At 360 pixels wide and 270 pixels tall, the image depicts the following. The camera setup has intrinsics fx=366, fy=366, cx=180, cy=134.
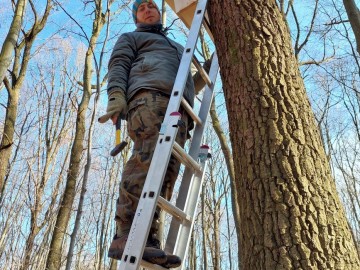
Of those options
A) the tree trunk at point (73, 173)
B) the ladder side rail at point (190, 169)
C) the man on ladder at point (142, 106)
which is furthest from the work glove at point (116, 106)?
the tree trunk at point (73, 173)

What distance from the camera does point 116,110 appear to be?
2064 mm

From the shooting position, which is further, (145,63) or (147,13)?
(147,13)

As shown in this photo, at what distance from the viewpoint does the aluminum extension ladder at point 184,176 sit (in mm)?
1619

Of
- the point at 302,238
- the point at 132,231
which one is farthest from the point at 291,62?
the point at 132,231

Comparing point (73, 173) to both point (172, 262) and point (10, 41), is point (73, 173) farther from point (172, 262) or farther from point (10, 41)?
point (172, 262)

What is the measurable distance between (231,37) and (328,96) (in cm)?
1038

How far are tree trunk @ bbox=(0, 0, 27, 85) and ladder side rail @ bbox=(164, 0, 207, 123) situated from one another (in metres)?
3.89

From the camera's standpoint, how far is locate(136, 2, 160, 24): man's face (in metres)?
2.70

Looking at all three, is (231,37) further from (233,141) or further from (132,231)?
(132,231)

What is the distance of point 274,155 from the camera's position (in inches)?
61.7

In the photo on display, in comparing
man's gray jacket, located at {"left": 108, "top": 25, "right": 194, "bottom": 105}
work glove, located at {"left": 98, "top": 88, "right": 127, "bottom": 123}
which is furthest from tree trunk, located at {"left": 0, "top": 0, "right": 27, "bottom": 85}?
work glove, located at {"left": 98, "top": 88, "right": 127, "bottom": 123}

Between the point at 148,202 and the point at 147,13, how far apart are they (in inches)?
62.3

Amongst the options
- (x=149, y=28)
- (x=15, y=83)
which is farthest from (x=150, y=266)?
(x=15, y=83)

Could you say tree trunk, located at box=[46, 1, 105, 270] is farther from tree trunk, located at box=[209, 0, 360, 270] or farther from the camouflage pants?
tree trunk, located at box=[209, 0, 360, 270]
